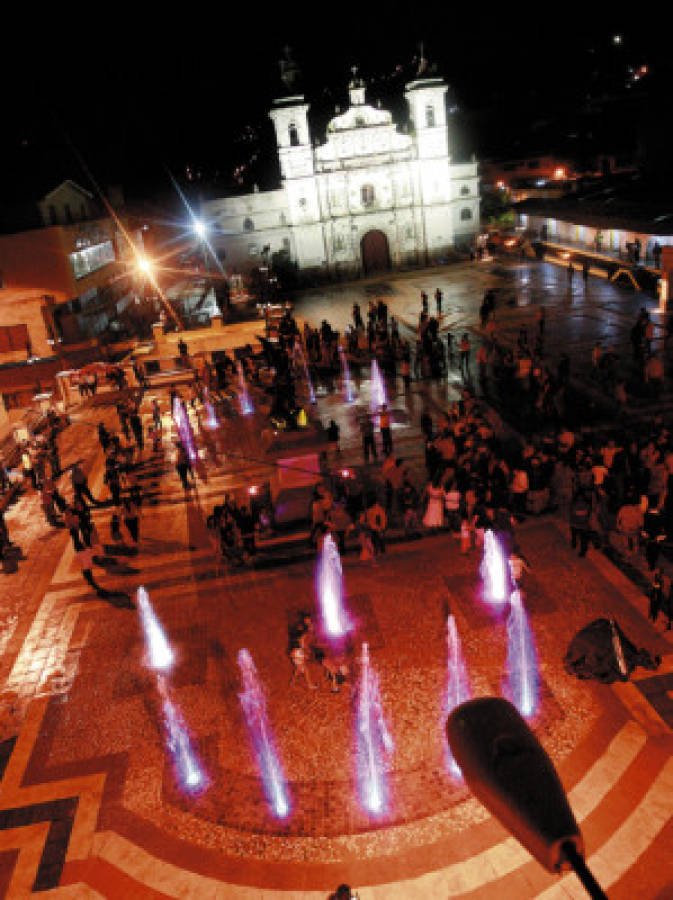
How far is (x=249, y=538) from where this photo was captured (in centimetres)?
1316

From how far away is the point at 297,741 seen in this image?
8742 millimetres

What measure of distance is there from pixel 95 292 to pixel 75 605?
103ft

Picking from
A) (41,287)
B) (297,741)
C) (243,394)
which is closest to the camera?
(297,741)

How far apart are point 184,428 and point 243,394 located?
10.9 ft

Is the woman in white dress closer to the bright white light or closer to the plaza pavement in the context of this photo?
the plaza pavement

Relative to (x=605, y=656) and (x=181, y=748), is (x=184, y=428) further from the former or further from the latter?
(x=605, y=656)

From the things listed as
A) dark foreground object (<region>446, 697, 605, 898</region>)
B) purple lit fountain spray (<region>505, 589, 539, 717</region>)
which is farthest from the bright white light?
dark foreground object (<region>446, 697, 605, 898</region>)

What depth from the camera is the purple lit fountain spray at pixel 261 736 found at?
7969mm

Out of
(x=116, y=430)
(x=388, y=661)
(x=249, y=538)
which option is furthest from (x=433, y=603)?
(x=116, y=430)

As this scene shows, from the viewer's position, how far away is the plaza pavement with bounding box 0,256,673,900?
7.14m

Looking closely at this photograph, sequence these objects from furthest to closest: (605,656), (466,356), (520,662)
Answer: (466,356) → (520,662) → (605,656)

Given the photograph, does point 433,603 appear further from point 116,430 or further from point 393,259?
point 393,259

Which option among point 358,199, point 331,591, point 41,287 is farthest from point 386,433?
point 358,199

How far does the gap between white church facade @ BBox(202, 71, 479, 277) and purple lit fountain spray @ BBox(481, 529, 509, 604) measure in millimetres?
43584
